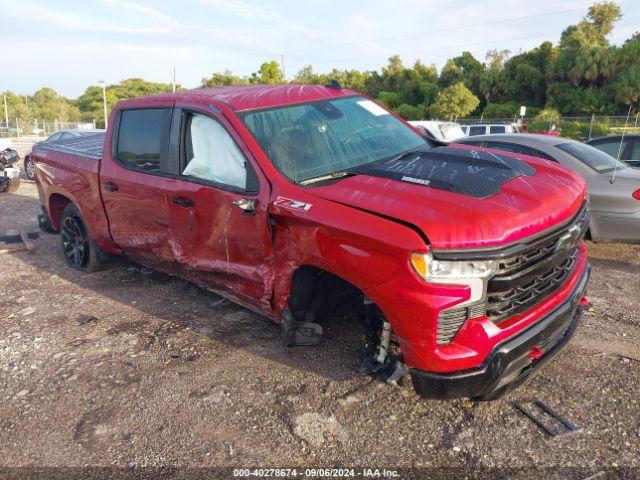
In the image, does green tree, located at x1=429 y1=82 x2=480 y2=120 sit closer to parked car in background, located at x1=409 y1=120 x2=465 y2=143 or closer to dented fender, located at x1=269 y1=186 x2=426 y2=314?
parked car in background, located at x1=409 y1=120 x2=465 y2=143

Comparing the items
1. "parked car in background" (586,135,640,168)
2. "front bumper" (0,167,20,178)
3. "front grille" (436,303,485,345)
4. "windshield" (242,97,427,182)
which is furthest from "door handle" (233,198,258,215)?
"front bumper" (0,167,20,178)

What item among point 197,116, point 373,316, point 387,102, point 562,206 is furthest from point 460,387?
point 387,102

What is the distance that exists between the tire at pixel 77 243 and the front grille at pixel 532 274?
432cm

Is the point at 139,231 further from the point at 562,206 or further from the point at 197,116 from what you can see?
the point at 562,206

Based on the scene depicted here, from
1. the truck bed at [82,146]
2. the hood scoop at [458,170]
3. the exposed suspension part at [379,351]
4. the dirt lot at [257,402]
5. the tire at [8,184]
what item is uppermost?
the hood scoop at [458,170]

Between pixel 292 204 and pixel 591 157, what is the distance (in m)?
4.58

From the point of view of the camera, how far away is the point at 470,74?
4506 cm

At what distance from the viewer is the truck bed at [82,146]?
5086 millimetres

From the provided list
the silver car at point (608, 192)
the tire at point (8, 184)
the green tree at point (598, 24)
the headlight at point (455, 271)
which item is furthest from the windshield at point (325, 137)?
the green tree at point (598, 24)

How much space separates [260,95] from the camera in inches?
150

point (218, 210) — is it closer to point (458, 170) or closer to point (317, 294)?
point (317, 294)

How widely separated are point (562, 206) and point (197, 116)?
8.54 feet

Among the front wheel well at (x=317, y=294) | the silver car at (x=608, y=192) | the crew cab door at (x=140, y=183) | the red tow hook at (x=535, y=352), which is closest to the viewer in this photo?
the red tow hook at (x=535, y=352)

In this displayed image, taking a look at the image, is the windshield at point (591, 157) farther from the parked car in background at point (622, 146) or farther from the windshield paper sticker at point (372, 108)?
the windshield paper sticker at point (372, 108)
